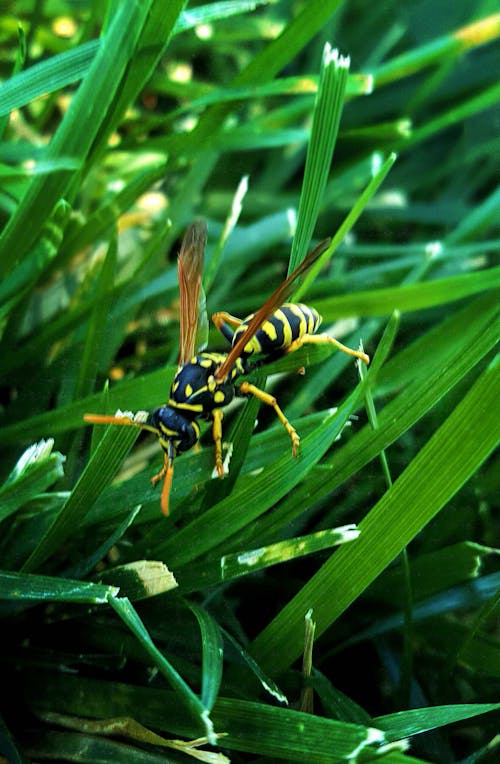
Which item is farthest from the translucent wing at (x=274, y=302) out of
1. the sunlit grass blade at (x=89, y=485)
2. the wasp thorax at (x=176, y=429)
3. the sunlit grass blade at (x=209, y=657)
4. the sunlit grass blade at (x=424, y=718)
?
the sunlit grass blade at (x=424, y=718)

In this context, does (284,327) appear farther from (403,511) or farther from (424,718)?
(424,718)

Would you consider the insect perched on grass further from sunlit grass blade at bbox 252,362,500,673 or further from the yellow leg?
sunlit grass blade at bbox 252,362,500,673

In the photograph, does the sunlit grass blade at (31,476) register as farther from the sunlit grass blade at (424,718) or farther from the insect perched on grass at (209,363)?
the sunlit grass blade at (424,718)

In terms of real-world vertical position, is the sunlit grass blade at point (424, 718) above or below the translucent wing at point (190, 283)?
below

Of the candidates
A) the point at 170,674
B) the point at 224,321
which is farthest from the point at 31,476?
the point at 224,321

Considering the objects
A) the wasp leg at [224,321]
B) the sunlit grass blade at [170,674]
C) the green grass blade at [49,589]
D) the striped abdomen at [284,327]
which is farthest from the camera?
the wasp leg at [224,321]

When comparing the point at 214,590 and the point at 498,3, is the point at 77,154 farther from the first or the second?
the point at 498,3
